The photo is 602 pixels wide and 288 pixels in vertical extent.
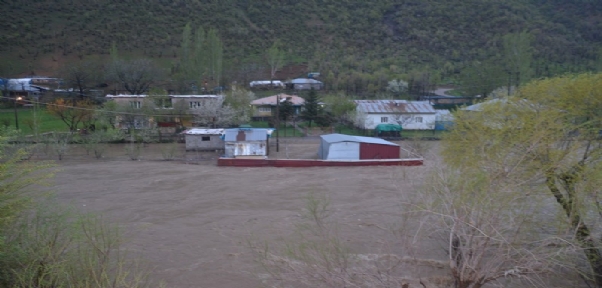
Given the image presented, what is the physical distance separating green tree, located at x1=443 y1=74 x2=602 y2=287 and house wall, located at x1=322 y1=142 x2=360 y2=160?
1290 centimetres

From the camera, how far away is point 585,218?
24.5 feet

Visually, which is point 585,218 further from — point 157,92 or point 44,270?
point 157,92

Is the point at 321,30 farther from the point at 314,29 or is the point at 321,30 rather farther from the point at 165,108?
the point at 165,108

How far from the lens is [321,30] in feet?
216

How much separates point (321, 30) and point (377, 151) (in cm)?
4535

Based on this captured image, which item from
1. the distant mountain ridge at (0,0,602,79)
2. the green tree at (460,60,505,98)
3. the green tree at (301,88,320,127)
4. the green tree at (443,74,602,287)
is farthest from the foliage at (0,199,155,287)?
the distant mountain ridge at (0,0,602,79)

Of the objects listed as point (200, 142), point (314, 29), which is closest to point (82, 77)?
point (200, 142)

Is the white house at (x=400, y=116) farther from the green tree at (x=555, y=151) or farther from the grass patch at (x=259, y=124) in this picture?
the green tree at (x=555, y=151)

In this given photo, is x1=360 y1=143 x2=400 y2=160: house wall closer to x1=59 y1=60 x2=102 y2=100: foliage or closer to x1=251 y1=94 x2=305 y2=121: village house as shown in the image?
x1=251 y1=94 x2=305 y2=121: village house

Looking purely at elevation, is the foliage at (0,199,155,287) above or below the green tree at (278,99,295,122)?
below

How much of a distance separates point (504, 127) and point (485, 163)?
6.79ft

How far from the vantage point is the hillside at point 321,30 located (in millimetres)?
52562

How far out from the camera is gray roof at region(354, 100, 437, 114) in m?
33.4

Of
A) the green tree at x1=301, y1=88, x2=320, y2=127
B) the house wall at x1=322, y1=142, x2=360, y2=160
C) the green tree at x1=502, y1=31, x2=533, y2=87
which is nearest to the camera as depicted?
the house wall at x1=322, y1=142, x2=360, y2=160
